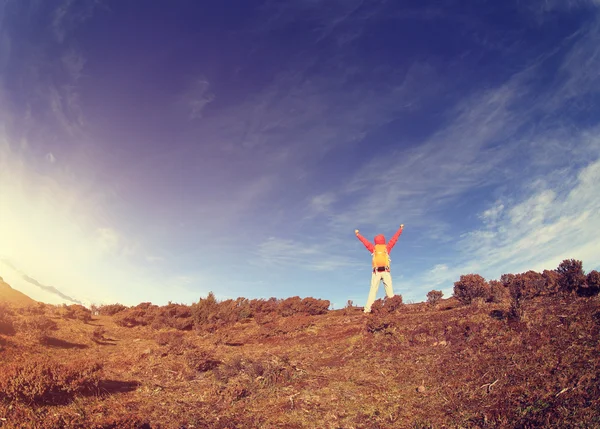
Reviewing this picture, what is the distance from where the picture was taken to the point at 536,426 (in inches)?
185

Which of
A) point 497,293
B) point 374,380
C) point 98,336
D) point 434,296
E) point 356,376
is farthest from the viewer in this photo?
point 434,296

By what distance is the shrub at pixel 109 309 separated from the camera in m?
23.4

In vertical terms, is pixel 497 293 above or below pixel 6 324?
above

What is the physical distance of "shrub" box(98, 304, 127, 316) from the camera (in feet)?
76.8

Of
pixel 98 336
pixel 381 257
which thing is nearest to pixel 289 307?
pixel 381 257

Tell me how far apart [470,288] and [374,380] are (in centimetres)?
992

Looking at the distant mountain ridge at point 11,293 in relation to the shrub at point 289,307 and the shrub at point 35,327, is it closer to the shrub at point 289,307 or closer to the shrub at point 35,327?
the shrub at point 35,327

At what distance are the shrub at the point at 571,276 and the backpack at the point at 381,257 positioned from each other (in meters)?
7.88

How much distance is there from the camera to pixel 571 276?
1198 centimetres

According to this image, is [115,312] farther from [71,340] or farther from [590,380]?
[590,380]

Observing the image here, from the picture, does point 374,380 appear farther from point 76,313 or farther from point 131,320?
point 76,313

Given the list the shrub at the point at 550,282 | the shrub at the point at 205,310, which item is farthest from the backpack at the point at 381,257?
the shrub at the point at 205,310

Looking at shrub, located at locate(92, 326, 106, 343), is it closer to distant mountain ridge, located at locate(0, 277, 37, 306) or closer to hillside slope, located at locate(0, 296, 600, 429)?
hillside slope, located at locate(0, 296, 600, 429)

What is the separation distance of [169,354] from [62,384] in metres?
4.81
